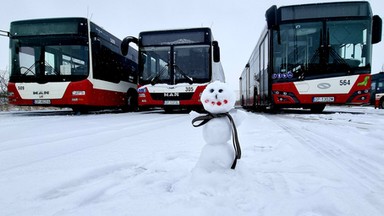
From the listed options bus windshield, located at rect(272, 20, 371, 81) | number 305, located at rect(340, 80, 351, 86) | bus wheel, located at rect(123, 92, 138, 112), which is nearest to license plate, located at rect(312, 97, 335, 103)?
number 305, located at rect(340, 80, 351, 86)

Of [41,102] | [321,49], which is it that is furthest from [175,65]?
[321,49]

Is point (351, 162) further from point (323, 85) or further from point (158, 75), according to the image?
point (158, 75)

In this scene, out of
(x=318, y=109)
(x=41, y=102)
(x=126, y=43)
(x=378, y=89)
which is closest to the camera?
(x=41, y=102)

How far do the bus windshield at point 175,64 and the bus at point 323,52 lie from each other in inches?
97.1

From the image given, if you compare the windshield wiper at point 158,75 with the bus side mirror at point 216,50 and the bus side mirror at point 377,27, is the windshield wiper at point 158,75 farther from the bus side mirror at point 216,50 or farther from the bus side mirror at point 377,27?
the bus side mirror at point 377,27

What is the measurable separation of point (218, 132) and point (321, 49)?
709cm

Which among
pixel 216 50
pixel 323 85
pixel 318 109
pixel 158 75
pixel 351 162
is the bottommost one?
pixel 351 162

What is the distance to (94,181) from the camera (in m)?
1.44

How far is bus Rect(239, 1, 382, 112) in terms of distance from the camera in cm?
696

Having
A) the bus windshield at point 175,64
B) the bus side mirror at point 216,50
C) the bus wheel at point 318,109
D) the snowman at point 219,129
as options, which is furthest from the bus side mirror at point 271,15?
the snowman at point 219,129

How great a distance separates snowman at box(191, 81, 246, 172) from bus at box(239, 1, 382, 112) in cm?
647

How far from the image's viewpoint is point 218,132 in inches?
56.3

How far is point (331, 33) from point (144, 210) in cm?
792

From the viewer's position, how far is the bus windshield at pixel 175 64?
8.63 metres
